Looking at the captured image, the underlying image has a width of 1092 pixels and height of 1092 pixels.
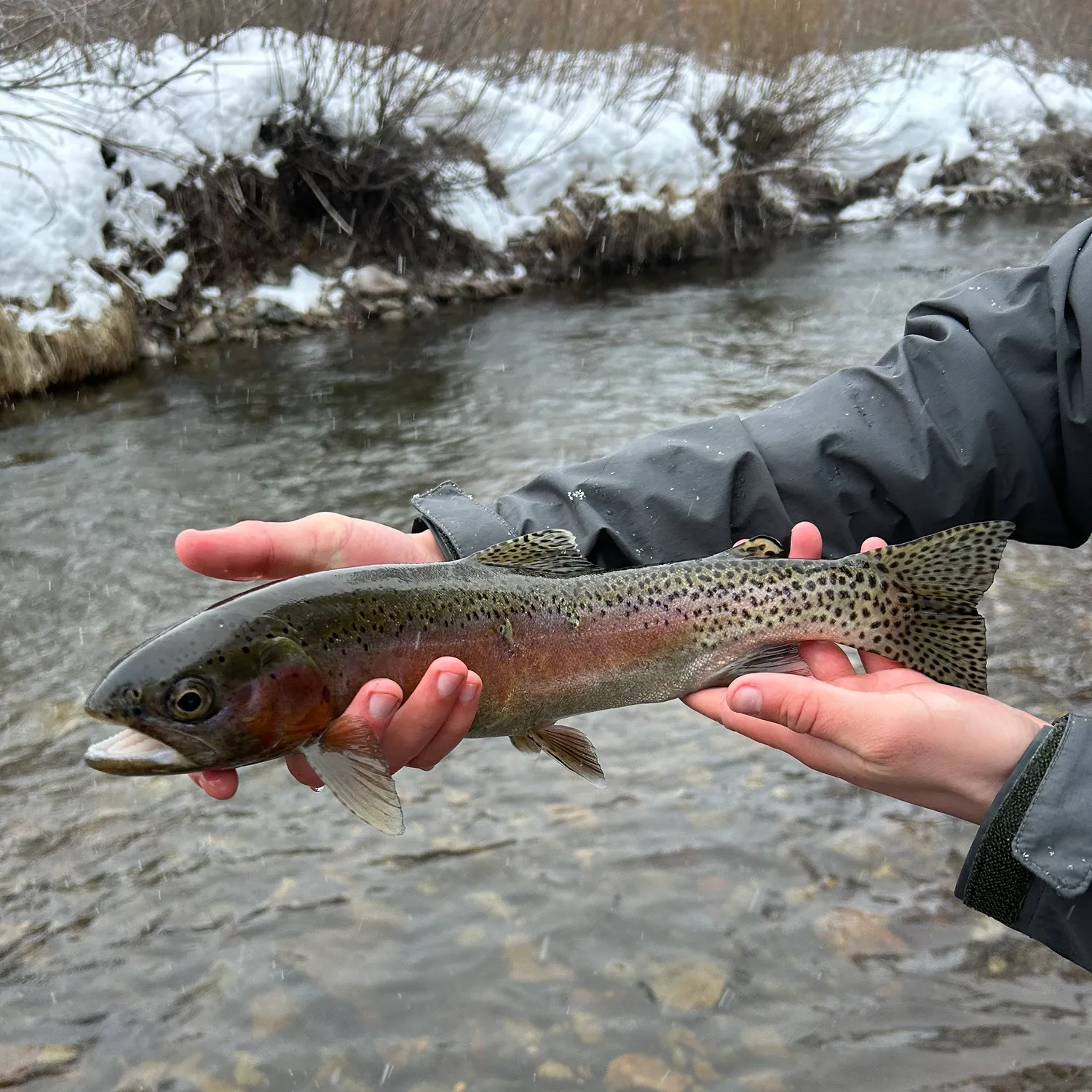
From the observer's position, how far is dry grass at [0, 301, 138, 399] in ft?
33.0

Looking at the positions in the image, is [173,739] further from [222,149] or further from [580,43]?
[580,43]

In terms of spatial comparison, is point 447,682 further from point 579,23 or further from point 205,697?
point 579,23

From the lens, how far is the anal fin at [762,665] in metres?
2.41

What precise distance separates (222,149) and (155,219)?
1.45 m

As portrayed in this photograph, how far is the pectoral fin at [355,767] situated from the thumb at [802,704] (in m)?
0.67

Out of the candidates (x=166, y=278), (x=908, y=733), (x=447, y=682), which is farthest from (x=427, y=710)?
(x=166, y=278)

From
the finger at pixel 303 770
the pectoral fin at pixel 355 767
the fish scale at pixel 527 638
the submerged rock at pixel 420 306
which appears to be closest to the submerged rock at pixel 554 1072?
the fish scale at pixel 527 638

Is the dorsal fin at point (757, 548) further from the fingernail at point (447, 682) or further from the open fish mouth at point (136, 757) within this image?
the open fish mouth at point (136, 757)

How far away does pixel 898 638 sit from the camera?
7.82 feet

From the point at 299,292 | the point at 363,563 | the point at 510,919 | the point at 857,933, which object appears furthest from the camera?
the point at 299,292

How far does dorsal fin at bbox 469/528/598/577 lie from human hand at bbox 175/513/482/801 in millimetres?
332

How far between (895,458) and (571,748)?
0.97 meters

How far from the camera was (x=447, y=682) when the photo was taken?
2.05 meters

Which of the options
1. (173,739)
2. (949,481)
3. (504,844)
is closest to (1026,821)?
(949,481)
